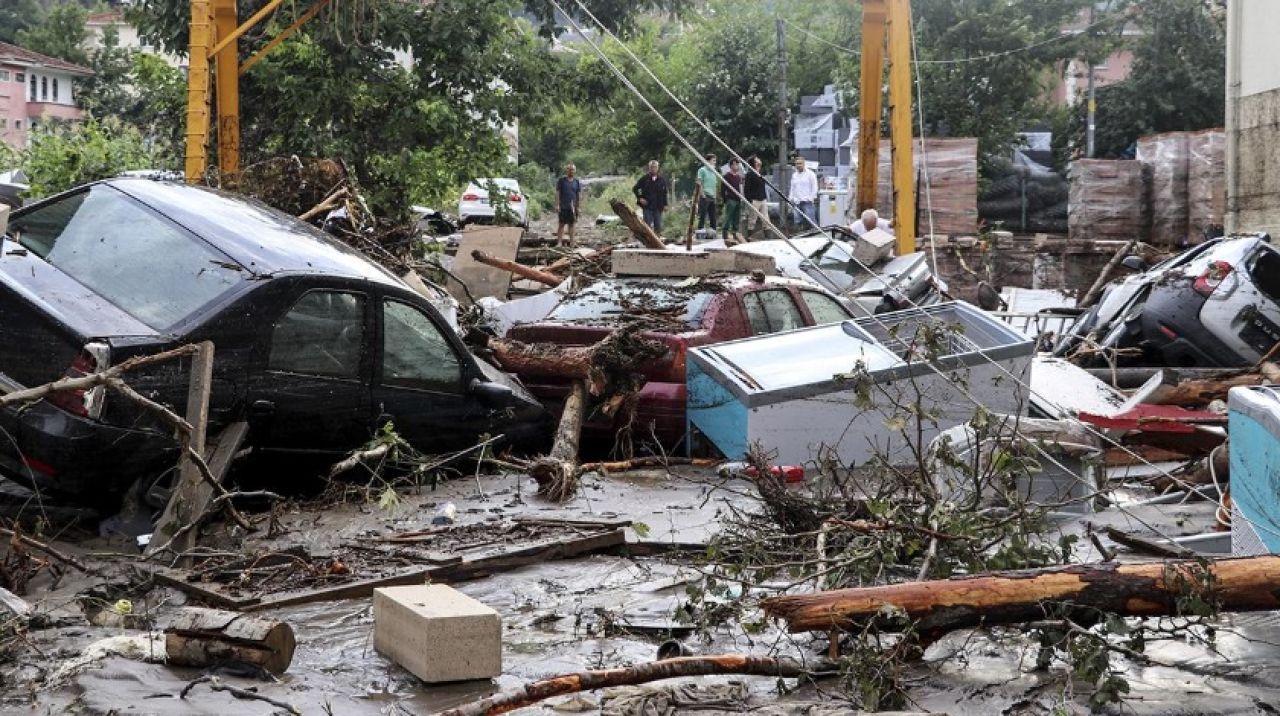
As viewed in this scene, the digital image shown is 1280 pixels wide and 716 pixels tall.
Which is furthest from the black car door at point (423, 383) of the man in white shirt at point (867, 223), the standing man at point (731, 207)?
the standing man at point (731, 207)

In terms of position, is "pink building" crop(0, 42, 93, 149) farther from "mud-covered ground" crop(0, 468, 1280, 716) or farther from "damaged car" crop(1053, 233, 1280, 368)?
"mud-covered ground" crop(0, 468, 1280, 716)

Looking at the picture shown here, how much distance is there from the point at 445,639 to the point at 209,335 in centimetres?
309

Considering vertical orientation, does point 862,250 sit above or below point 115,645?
above

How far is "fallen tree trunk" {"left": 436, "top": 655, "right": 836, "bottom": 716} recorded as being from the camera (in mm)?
5176

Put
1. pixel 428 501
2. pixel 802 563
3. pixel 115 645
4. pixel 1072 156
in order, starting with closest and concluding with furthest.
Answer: pixel 115 645 < pixel 802 563 < pixel 428 501 < pixel 1072 156

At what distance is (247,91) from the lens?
21.7m

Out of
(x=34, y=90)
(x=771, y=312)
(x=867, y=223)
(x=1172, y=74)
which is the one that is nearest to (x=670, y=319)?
(x=771, y=312)

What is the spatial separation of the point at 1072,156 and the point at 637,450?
35.0m

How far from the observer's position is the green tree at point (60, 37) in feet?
230

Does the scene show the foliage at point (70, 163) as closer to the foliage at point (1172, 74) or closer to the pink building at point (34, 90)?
the foliage at point (1172, 74)

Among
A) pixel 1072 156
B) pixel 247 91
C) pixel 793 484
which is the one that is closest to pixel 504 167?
pixel 247 91

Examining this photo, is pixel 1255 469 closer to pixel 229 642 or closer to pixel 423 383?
pixel 229 642

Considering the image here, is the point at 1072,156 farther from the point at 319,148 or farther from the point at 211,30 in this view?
the point at 211,30

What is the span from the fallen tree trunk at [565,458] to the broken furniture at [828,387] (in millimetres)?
844
